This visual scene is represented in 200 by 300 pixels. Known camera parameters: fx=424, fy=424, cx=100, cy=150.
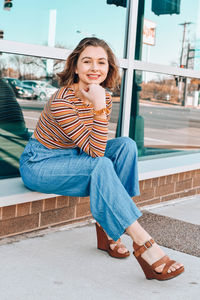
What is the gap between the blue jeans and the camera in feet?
6.71

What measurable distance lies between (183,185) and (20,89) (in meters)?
1.81

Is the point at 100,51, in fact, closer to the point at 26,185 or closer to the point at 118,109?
the point at 26,185

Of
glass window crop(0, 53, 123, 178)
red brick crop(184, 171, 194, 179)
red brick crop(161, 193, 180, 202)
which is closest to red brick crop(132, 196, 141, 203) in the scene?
red brick crop(161, 193, 180, 202)

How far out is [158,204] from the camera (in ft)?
11.8

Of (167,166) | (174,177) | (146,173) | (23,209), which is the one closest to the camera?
(23,209)

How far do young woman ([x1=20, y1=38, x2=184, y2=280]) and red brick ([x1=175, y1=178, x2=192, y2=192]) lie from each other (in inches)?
60.2

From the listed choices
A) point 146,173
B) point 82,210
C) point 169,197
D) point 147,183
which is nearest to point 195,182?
point 169,197

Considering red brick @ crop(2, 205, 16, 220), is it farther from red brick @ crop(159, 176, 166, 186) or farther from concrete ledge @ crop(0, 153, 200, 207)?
red brick @ crop(159, 176, 166, 186)

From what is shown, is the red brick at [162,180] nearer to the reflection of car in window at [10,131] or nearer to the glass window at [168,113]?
the glass window at [168,113]

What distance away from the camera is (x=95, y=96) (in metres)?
2.25

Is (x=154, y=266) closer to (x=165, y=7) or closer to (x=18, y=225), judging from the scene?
(x=18, y=225)

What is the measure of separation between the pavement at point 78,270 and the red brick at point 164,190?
2.35 feet

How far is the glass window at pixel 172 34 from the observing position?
12.4 feet

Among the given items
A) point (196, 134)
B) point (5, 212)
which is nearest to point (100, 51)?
point (5, 212)
